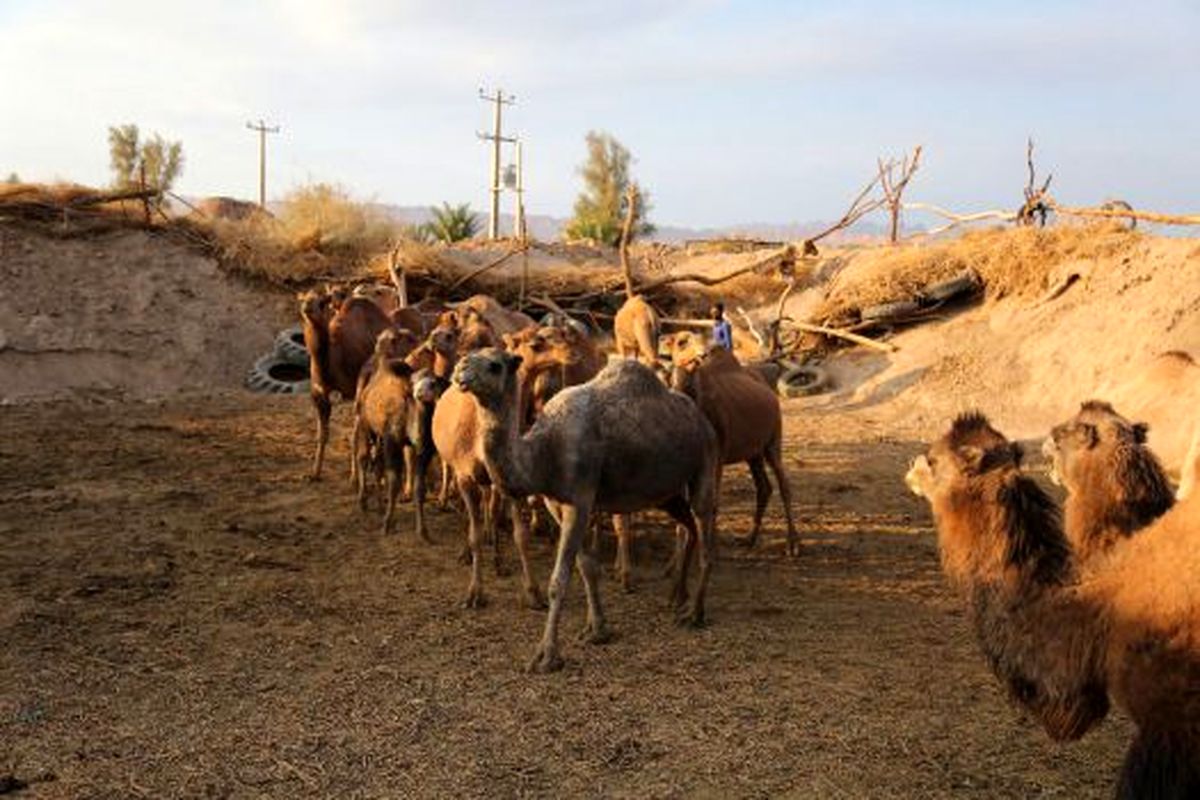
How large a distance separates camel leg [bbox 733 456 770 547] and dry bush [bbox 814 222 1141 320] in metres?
10.8

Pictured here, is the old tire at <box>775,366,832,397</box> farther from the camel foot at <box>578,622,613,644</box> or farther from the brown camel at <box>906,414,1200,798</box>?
the brown camel at <box>906,414,1200,798</box>

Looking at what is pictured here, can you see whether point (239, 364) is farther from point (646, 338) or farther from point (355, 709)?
point (355, 709)

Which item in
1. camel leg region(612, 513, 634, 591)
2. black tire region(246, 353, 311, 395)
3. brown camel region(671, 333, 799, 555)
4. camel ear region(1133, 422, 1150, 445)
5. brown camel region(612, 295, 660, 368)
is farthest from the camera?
black tire region(246, 353, 311, 395)

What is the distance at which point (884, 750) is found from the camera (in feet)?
17.1

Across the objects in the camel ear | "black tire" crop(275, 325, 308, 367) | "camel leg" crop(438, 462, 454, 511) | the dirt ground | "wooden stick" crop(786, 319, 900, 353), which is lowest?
the dirt ground

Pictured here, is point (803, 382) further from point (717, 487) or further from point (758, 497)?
point (717, 487)

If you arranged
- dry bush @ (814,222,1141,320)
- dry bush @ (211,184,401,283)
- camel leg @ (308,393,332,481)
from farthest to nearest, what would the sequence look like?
1. dry bush @ (211,184,401,283)
2. dry bush @ (814,222,1141,320)
3. camel leg @ (308,393,332,481)

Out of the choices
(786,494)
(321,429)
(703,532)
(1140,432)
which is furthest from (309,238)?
(1140,432)

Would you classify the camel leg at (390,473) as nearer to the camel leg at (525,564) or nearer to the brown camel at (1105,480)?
the camel leg at (525,564)

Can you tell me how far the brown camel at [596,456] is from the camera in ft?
20.8

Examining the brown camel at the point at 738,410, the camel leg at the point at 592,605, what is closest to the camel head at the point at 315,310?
the brown camel at the point at 738,410

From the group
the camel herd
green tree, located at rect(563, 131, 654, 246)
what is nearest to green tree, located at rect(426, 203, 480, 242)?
green tree, located at rect(563, 131, 654, 246)

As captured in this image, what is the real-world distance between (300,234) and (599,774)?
19822mm

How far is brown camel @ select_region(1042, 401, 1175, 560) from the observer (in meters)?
4.92
